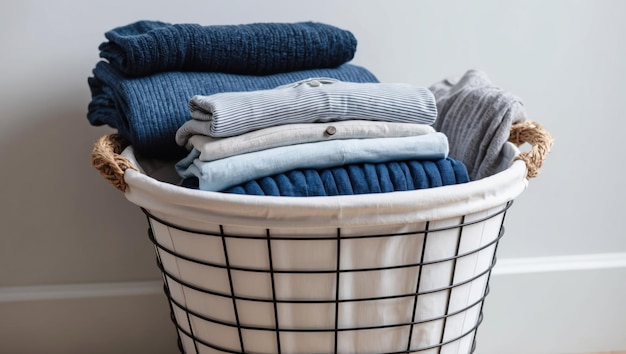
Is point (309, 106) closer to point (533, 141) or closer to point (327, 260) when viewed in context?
point (327, 260)

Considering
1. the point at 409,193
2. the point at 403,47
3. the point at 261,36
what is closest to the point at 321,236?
the point at 409,193

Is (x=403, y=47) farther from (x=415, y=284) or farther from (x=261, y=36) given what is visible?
(x=415, y=284)

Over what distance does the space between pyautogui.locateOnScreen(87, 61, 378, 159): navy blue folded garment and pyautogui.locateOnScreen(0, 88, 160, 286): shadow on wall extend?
0.17 metres

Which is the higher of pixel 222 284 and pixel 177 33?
pixel 177 33

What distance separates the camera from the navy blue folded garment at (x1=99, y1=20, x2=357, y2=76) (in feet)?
2.35

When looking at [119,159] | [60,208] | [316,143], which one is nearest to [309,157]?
[316,143]

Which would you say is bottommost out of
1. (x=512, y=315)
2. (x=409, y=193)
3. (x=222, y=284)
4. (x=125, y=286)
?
(x=512, y=315)

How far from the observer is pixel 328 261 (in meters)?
0.56

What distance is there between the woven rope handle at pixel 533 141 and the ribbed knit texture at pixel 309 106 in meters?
0.11

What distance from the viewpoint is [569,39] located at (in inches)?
39.5

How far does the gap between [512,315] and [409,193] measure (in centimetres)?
67

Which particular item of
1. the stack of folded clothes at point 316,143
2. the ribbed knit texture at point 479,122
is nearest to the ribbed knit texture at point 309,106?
the stack of folded clothes at point 316,143

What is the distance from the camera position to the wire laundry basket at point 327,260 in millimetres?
530

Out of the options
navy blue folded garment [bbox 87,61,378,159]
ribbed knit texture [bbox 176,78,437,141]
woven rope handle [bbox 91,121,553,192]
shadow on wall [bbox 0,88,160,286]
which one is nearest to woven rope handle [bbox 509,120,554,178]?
woven rope handle [bbox 91,121,553,192]
